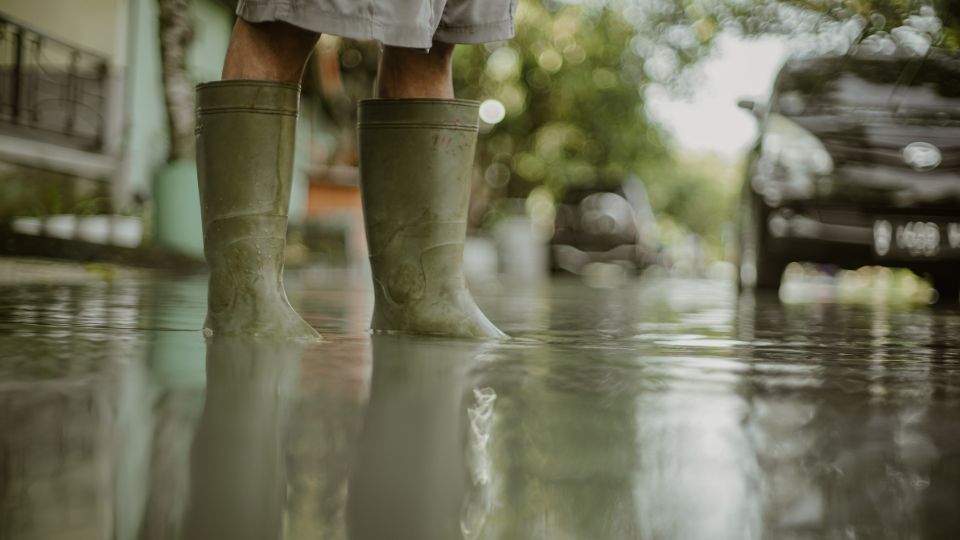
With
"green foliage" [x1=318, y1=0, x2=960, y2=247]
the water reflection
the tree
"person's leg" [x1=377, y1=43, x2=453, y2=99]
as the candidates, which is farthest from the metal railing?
the water reflection

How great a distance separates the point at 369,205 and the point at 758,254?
17.7 ft

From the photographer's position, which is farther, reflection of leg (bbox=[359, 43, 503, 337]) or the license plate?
the license plate

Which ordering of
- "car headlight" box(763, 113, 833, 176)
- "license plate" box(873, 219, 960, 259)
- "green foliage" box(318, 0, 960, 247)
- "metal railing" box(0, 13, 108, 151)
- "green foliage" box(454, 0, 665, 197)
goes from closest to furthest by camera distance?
1. "license plate" box(873, 219, 960, 259)
2. "car headlight" box(763, 113, 833, 176)
3. "metal railing" box(0, 13, 108, 151)
4. "green foliage" box(318, 0, 960, 247)
5. "green foliage" box(454, 0, 665, 197)

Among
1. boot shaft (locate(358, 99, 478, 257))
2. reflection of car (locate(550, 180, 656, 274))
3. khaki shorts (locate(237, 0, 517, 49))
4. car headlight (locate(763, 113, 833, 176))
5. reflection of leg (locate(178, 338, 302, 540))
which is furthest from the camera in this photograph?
reflection of car (locate(550, 180, 656, 274))

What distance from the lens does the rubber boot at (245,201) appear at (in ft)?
8.38

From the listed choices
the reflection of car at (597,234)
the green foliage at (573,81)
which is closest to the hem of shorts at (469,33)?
the green foliage at (573,81)

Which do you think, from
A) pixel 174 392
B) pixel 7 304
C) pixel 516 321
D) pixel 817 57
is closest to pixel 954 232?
pixel 817 57

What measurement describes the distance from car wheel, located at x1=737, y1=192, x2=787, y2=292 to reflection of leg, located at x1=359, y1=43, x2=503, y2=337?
200 inches

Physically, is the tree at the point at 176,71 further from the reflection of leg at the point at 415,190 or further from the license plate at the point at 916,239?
the reflection of leg at the point at 415,190

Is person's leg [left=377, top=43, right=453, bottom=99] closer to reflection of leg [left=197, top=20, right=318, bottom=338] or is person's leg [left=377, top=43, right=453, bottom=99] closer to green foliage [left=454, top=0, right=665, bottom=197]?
reflection of leg [left=197, top=20, right=318, bottom=338]

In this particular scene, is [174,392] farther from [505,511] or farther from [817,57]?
[817,57]

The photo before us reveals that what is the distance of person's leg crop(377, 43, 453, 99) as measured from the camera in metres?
2.87

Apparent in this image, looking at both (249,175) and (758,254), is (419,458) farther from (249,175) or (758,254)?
(758,254)

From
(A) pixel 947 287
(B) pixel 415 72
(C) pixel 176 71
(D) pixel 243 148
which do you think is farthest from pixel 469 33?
(C) pixel 176 71
